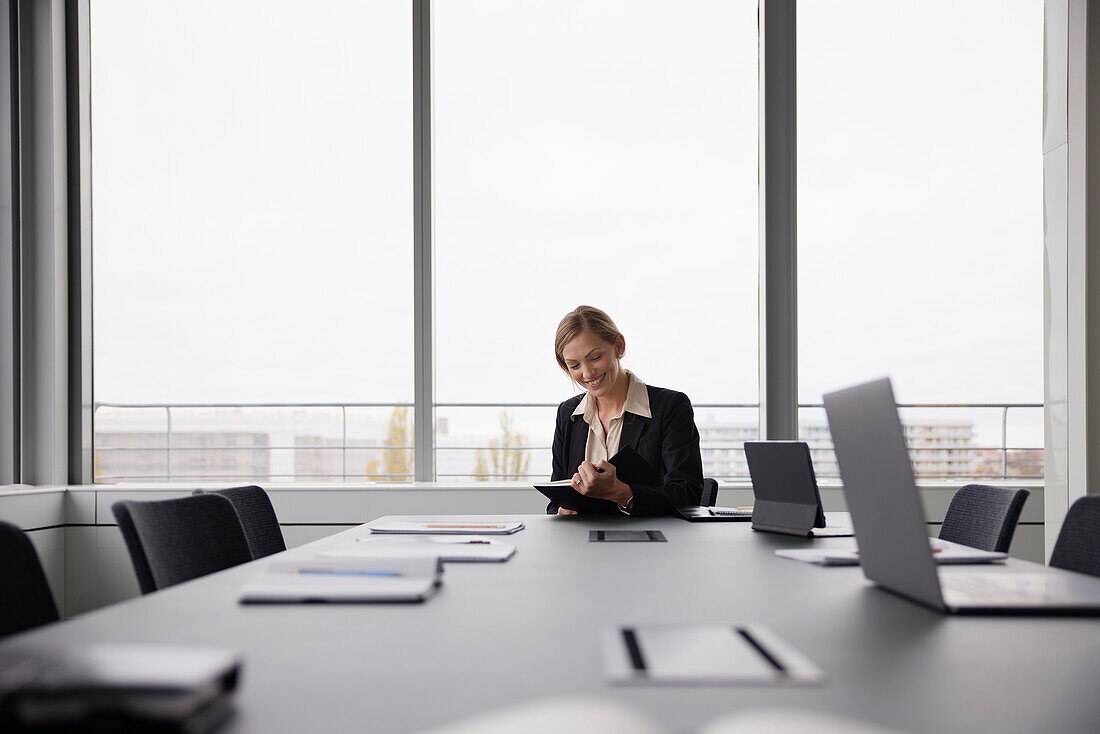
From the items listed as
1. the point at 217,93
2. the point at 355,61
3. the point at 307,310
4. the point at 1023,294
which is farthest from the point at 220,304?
the point at 1023,294

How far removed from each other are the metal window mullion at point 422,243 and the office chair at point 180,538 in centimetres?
Answer: 220

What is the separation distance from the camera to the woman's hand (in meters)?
2.25

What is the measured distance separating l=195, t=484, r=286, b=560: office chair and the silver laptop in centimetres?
150

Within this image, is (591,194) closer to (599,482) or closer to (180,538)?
(599,482)

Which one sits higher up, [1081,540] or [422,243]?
[422,243]

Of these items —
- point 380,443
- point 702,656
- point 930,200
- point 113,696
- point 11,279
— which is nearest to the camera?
point 113,696

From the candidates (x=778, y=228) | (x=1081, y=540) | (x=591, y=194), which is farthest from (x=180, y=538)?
(x=591, y=194)

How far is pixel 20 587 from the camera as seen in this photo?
1183mm

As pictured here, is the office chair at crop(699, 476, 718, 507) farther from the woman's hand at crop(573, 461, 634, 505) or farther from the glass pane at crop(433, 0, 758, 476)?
the glass pane at crop(433, 0, 758, 476)

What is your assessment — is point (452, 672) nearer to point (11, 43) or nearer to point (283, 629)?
→ point (283, 629)

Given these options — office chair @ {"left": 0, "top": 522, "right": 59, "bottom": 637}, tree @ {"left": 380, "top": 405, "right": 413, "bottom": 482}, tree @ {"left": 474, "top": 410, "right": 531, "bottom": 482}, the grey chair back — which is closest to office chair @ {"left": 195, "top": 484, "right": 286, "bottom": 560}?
the grey chair back

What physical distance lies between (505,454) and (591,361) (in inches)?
82.2

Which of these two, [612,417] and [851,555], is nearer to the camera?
[851,555]

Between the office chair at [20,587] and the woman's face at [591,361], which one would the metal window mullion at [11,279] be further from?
the office chair at [20,587]
